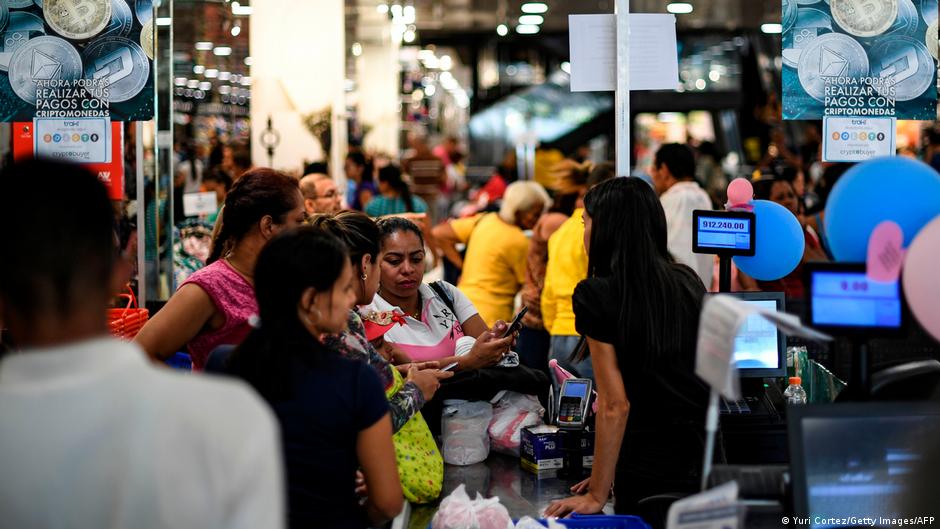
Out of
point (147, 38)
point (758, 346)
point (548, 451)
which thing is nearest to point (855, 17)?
point (758, 346)

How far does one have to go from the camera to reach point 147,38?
4336 millimetres

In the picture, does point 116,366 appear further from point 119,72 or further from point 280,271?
point 119,72

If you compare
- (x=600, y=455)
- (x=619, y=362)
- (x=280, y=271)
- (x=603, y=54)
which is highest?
(x=603, y=54)

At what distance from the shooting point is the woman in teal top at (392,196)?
8.62m

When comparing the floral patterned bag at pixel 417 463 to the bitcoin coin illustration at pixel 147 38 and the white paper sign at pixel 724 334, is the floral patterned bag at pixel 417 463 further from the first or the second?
the bitcoin coin illustration at pixel 147 38

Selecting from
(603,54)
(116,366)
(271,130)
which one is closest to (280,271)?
(116,366)

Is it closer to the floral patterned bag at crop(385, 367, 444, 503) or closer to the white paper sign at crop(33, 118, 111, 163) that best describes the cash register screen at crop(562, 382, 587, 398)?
the floral patterned bag at crop(385, 367, 444, 503)

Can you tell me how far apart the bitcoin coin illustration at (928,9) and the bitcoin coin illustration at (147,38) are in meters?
3.11

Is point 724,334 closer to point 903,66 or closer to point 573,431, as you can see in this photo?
point 573,431

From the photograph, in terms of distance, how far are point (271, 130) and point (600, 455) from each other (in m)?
7.78

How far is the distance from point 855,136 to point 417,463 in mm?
2292

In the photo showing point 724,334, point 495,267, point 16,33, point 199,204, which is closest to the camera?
point 724,334

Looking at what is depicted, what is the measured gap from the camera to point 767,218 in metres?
3.80

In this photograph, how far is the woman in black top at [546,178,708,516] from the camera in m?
2.87
